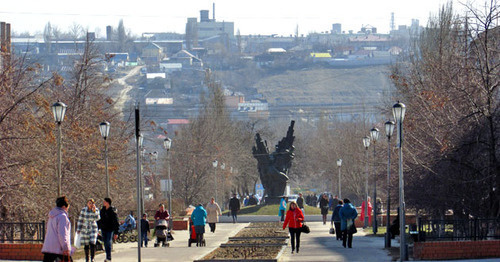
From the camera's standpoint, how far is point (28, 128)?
90.5 feet

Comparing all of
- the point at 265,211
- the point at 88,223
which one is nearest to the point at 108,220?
the point at 88,223

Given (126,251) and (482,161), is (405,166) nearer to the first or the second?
(482,161)

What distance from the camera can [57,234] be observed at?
17.6 meters

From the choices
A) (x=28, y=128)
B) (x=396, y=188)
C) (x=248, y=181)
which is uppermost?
(x=28, y=128)

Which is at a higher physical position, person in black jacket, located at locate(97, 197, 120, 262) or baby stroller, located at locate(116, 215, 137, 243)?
person in black jacket, located at locate(97, 197, 120, 262)

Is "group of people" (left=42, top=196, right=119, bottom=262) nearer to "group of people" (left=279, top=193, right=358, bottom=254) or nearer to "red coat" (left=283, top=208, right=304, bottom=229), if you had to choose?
"group of people" (left=279, top=193, right=358, bottom=254)

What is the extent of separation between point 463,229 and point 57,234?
11.1 m

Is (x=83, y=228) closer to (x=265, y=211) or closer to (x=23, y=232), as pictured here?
(x=23, y=232)

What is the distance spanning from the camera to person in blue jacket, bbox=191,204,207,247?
3116 centimetres

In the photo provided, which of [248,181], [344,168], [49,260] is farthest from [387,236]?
[248,181]

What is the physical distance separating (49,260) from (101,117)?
23217mm

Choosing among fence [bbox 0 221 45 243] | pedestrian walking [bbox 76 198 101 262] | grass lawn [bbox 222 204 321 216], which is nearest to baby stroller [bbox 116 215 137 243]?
fence [bbox 0 221 45 243]

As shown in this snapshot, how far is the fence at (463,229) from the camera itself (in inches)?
956

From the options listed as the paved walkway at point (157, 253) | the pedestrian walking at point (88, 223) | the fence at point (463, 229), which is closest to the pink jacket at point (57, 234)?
the pedestrian walking at point (88, 223)
